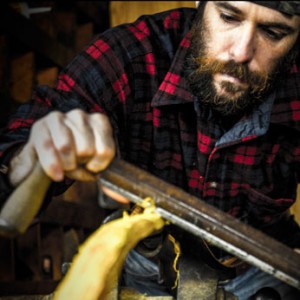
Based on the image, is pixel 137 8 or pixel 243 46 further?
pixel 137 8

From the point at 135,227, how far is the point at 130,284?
1303 mm

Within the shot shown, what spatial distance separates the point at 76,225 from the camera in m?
3.58

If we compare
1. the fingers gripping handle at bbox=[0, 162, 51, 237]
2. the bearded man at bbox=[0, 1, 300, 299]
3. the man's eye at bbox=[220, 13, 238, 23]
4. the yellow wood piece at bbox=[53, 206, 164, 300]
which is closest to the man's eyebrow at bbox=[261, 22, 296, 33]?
the bearded man at bbox=[0, 1, 300, 299]

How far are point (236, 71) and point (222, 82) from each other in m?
0.08

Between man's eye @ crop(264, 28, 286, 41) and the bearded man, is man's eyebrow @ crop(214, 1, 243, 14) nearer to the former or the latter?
the bearded man

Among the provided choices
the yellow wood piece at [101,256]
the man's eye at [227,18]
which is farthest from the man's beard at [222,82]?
the yellow wood piece at [101,256]

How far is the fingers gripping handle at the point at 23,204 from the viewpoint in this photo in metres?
1.13

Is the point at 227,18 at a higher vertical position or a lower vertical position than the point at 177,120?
higher

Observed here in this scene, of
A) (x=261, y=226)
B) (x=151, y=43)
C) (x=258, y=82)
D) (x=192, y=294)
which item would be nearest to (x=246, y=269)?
(x=261, y=226)

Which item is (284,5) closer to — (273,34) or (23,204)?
(273,34)

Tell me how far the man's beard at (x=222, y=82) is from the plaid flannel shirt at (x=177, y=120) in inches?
3.3

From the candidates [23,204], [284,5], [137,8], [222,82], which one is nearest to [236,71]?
[222,82]

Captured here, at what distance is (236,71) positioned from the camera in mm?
1894

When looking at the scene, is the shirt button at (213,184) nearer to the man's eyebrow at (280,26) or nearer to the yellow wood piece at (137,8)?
the man's eyebrow at (280,26)
